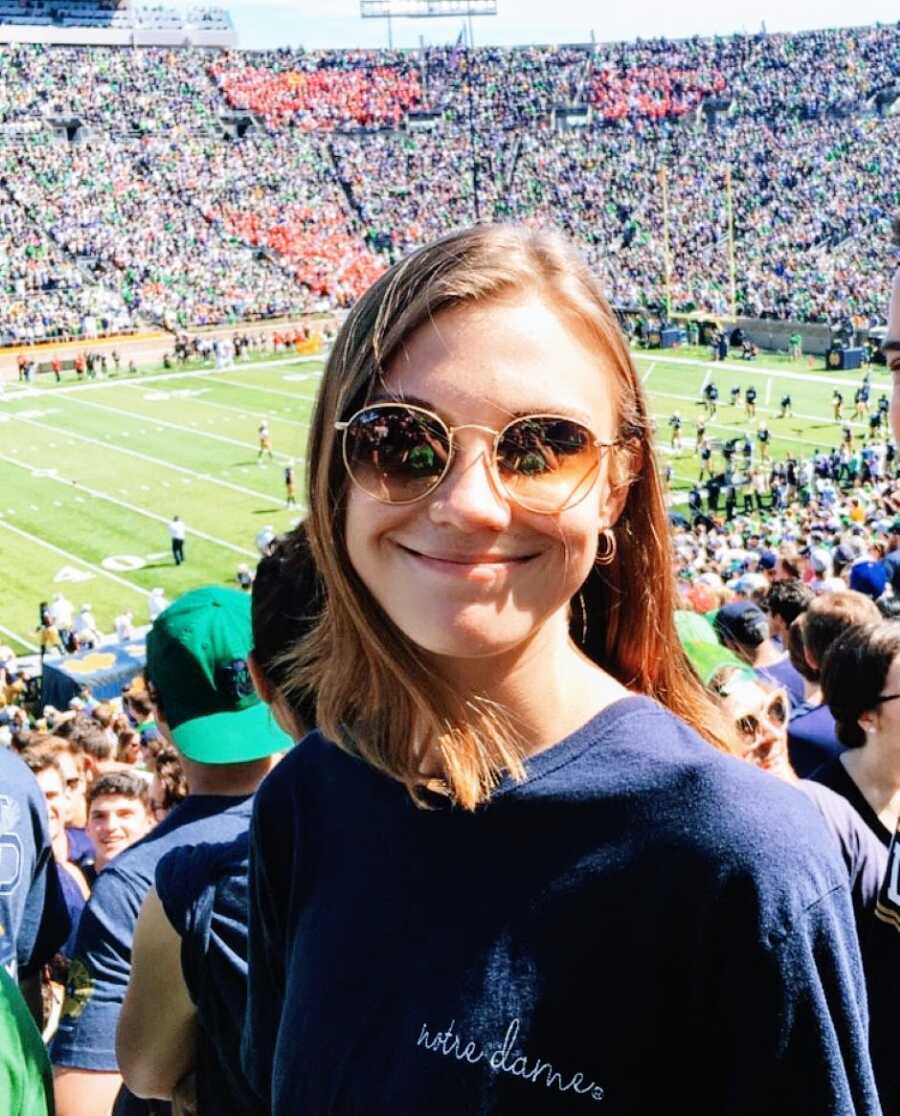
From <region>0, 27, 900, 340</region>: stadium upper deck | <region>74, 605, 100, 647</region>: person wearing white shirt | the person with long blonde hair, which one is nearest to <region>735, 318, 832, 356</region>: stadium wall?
<region>0, 27, 900, 340</region>: stadium upper deck

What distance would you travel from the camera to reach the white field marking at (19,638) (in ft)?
63.2

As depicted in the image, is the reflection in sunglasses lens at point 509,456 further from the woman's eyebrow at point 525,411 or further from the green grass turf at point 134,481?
the green grass turf at point 134,481

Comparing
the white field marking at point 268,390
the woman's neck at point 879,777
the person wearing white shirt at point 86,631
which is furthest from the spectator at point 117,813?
the white field marking at point 268,390

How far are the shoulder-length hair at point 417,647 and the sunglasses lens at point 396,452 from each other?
0.17 ft

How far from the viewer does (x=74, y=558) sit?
22875 millimetres

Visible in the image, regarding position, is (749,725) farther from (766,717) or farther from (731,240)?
(731,240)

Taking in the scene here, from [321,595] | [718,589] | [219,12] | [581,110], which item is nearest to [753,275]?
[581,110]

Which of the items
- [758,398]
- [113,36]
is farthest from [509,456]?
[113,36]

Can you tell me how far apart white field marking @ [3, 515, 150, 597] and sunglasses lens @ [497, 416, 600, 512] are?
780 inches

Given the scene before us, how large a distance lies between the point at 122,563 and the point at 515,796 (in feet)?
71.2

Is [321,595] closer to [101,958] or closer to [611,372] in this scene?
[101,958]

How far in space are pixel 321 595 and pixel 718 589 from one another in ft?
23.9

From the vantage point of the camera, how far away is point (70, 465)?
2880 centimetres

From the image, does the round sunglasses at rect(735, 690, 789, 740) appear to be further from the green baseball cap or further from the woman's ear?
the woman's ear
